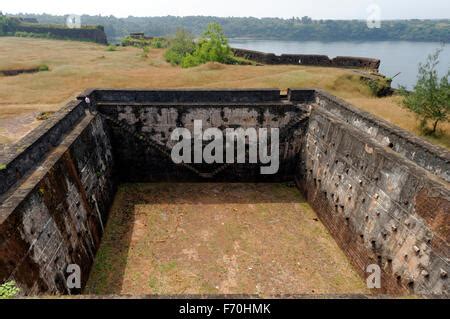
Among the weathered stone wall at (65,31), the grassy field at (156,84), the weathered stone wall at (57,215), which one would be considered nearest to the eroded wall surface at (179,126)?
the weathered stone wall at (57,215)

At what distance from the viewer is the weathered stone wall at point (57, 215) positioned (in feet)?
18.7

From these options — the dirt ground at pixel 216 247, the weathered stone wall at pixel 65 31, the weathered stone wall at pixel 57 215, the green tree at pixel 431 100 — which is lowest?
the dirt ground at pixel 216 247

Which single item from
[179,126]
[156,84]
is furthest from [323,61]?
[179,126]

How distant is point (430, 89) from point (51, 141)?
15.3 metres

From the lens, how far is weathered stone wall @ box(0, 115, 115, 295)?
5.69m

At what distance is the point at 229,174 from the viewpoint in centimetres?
1321

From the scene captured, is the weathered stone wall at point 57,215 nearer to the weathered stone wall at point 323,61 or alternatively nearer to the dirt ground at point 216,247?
the dirt ground at point 216,247

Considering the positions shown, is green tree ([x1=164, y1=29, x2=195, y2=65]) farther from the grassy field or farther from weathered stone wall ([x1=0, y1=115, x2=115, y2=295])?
weathered stone wall ([x1=0, y1=115, x2=115, y2=295])

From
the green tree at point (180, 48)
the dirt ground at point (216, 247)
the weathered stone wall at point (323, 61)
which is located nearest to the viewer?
the dirt ground at point (216, 247)

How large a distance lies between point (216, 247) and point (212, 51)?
27144 millimetres

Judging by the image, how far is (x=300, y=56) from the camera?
101ft

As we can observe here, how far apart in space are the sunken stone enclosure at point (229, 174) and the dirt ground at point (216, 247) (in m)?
0.52

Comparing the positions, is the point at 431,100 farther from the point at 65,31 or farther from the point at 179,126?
the point at 65,31
